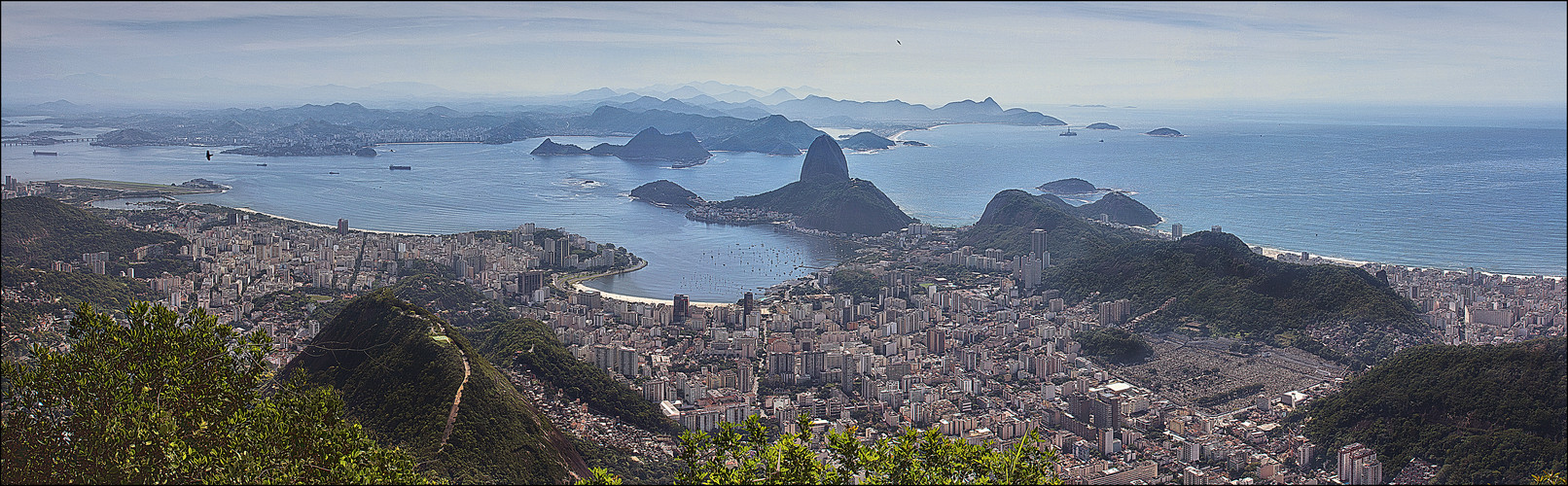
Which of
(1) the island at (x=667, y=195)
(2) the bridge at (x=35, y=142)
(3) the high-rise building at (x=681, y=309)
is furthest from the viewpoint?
(2) the bridge at (x=35, y=142)

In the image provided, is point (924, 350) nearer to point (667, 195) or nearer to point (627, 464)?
point (627, 464)

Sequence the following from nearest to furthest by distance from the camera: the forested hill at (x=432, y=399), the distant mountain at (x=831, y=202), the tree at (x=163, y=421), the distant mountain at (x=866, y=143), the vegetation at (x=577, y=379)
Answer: the tree at (x=163, y=421) < the forested hill at (x=432, y=399) < the vegetation at (x=577, y=379) < the distant mountain at (x=831, y=202) < the distant mountain at (x=866, y=143)

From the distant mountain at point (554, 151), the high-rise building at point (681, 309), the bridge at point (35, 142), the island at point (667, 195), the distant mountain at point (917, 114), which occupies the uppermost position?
the distant mountain at point (917, 114)

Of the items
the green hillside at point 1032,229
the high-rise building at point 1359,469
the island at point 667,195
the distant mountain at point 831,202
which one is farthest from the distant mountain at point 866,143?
the high-rise building at point 1359,469

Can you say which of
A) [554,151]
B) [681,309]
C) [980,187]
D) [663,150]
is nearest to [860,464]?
[681,309]

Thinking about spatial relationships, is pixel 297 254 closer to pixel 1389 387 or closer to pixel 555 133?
pixel 1389 387

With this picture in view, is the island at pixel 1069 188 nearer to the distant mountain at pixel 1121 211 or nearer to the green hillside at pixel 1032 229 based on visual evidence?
the distant mountain at pixel 1121 211

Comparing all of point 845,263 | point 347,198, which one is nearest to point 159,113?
point 347,198

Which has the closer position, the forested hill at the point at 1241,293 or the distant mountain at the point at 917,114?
the forested hill at the point at 1241,293
